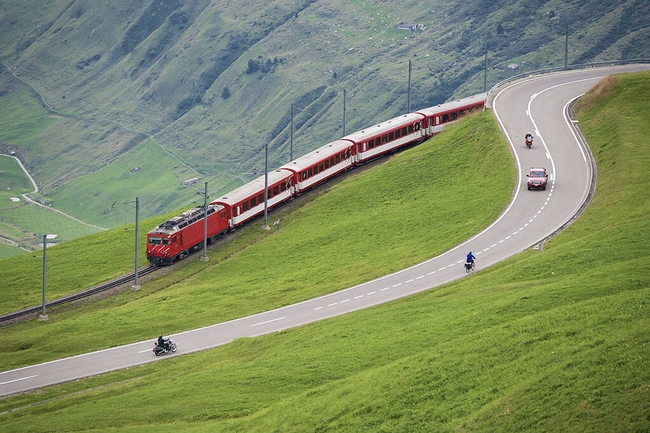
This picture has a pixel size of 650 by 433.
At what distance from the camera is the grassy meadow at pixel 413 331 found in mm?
36625

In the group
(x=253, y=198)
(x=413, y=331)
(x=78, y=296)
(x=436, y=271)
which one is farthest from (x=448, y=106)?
(x=413, y=331)

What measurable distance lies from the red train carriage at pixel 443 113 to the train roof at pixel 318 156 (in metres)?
12.3

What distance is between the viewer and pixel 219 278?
7644cm

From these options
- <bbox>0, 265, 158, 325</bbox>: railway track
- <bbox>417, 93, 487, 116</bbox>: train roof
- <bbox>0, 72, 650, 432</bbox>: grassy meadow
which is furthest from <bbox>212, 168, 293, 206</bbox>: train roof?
<bbox>417, 93, 487, 116</bbox>: train roof

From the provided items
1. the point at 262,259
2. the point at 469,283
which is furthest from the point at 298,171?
the point at 469,283

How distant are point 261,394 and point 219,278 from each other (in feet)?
99.8

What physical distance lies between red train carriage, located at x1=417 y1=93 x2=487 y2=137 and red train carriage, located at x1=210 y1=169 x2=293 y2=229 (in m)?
22.6

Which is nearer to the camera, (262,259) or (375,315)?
(375,315)

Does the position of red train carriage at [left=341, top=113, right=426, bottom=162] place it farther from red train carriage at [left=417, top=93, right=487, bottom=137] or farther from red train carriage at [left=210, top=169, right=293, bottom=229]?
red train carriage at [left=210, top=169, right=293, bottom=229]

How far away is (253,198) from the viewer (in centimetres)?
8700

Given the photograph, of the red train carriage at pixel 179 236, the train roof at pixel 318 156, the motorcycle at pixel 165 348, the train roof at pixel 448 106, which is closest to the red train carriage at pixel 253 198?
the train roof at pixel 318 156

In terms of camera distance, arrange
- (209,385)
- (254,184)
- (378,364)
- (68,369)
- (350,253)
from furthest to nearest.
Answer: (254,184), (350,253), (68,369), (209,385), (378,364)

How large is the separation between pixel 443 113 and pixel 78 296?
165ft

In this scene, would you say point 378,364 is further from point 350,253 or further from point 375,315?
point 350,253
